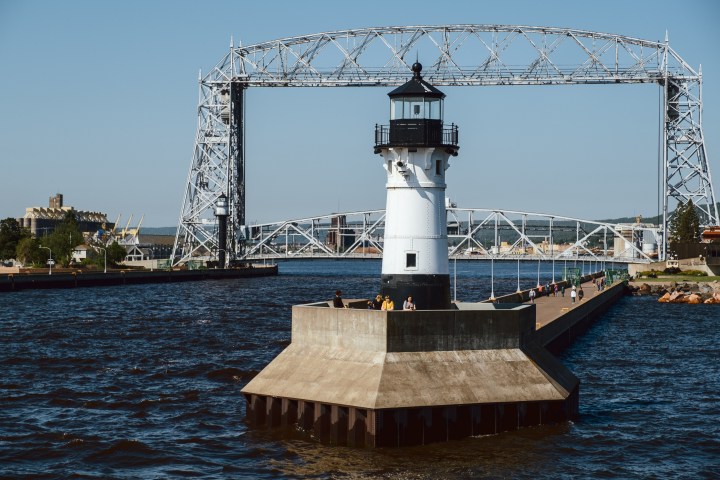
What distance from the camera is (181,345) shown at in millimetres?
45031

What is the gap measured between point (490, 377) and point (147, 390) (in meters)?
12.7

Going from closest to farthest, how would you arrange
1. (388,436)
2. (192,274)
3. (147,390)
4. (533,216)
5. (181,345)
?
(388,436), (147,390), (181,345), (192,274), (533,216)

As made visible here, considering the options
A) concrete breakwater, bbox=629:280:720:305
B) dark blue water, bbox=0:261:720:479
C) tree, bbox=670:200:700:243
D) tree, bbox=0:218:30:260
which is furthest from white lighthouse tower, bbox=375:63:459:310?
tree, bbox=0:218:30:260

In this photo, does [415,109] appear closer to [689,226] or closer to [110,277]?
[110,277]

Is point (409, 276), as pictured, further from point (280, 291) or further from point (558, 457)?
point (280, 291)

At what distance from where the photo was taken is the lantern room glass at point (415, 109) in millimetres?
27922

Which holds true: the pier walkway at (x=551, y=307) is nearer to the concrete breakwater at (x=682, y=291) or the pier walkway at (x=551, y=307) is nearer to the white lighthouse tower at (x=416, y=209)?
the concrete breakwater at (x=682, y=291)

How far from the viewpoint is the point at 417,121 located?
27.5m

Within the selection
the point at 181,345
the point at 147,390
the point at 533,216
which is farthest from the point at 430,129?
the point at 533,216

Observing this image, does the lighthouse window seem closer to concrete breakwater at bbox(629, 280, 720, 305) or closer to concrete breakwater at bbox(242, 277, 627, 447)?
concrete breakwater at bbox(242, 277, 627, 447)

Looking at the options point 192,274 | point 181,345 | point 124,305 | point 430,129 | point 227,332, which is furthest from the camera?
point 192,274

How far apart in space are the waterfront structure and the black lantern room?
33 millimetres

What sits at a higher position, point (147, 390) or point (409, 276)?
point (409, 276)

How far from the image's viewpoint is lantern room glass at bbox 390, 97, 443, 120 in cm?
2792
